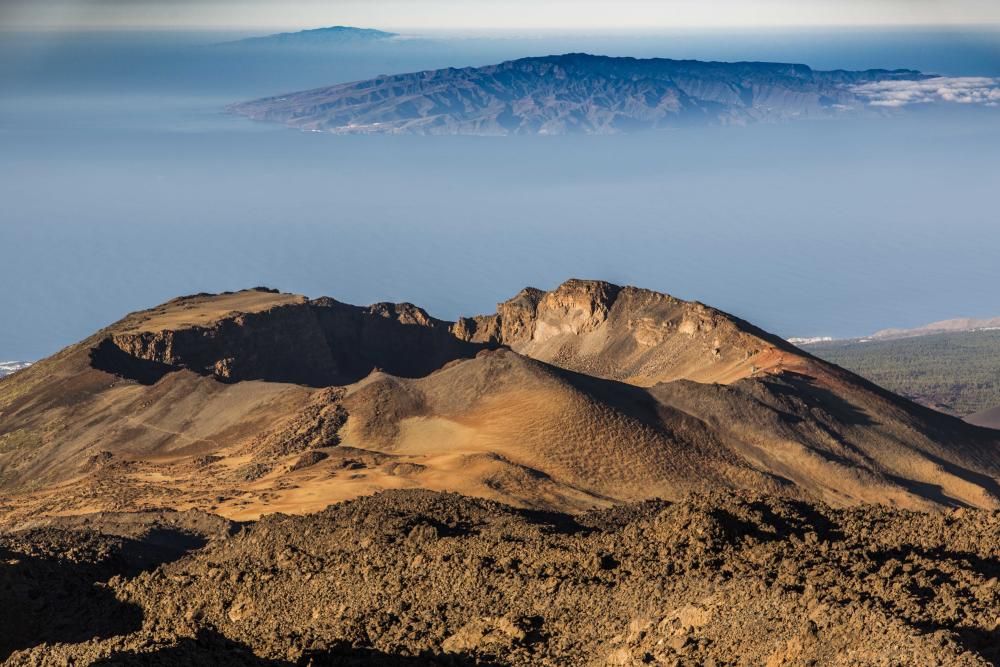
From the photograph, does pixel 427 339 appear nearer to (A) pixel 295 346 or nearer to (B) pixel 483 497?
(A) pixel 295 346

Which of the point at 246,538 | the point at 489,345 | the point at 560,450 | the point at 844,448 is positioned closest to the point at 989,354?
the point at 489,345

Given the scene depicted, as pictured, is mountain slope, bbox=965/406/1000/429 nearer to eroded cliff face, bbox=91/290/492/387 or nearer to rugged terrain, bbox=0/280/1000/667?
rugged terrain, bbox=0/280/1000/667

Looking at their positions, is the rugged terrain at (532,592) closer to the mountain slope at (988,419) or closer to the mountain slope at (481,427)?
the mountain slope at (481,427)

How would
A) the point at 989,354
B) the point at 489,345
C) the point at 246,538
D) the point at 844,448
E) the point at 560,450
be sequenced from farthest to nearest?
1. the point at 989,354
2. the point at 489,345
3. the point at 844,448
4. the point at 560,450
5. the point at 246,538

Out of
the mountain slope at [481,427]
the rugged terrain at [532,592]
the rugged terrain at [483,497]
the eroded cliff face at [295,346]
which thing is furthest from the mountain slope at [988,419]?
the rugged terrain at [532,592]

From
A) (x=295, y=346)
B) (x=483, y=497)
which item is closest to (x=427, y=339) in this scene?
(x=295, y=346)

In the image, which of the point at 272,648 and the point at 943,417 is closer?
the point at 272,648

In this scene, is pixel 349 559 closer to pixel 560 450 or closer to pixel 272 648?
pixel 272 648
